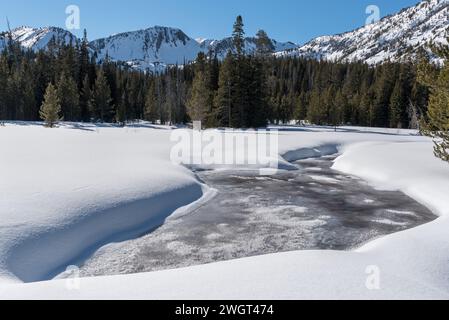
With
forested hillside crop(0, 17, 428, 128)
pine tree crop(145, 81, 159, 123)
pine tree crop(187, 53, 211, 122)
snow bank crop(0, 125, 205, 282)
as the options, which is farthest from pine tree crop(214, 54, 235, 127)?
snow bank crop(0, 125, 205, 282)

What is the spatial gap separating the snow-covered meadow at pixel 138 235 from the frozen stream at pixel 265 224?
0.76 m

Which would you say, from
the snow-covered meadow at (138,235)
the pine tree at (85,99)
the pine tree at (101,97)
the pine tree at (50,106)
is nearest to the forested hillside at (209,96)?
the pine tree at (101,97)

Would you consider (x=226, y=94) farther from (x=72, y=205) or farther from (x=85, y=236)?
(x=85, y=236)

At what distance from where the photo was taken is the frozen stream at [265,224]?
842 centimetres

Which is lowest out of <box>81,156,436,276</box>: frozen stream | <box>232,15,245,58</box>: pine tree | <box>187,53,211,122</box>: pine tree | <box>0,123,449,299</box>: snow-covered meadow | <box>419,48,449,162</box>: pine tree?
<box>81,156,436,276</box>: frozen stream

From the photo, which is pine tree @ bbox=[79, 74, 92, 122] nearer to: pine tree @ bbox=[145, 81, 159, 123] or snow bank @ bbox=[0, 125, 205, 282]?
pine tree @ bbox=[145, 81, 159, 123]

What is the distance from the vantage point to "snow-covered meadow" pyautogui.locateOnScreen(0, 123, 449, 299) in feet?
17.3

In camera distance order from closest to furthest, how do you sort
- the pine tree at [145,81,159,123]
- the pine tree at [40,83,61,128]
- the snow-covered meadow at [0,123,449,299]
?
the snow-covered meadow at [0,123,449,299] < the pine tree at [40,83,61,128] < the pine tree at [145,81,159,123]

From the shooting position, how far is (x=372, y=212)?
12.6 m

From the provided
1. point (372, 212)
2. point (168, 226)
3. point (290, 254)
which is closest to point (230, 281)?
point (290, 254)

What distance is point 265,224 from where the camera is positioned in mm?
10797

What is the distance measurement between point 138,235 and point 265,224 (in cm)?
356

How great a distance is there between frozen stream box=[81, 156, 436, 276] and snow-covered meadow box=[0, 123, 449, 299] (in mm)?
757
